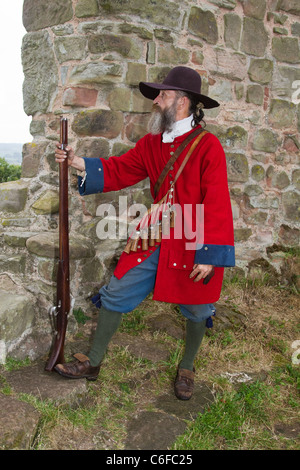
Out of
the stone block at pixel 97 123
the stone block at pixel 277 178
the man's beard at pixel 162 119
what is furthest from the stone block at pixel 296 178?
the man's beard at pixel 162 119

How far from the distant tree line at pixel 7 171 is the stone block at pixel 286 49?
5.48 metres

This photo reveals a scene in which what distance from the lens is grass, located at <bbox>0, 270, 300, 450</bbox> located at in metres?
2.05

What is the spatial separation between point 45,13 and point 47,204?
4.77ft

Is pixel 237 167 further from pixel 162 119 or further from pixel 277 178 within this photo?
pixel 162 119

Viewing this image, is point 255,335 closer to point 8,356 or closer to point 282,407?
point 282,407

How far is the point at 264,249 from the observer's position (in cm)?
405

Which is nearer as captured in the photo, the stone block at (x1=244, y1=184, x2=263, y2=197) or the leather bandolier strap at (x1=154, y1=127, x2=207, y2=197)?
the leather bandolier strap at (x1=154, y1=127, x2=207, y2=197)

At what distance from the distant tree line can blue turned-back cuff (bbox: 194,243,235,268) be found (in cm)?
634

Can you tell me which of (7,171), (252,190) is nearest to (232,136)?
(252,190)

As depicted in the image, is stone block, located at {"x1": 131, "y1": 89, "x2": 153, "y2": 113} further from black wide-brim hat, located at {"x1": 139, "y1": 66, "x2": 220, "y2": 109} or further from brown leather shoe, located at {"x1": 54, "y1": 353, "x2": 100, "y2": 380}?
brown leather shoe, located at {"x1": 54, "y1": 353, "x2": 100, "y2": 380}

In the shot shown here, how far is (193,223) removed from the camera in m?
2.40

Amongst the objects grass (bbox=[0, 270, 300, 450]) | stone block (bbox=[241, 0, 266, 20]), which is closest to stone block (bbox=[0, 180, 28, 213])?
grass (bbox=[0, 270, 300, 450])

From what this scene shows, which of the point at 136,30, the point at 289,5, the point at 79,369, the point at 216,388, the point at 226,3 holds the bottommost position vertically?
the point at 216,388

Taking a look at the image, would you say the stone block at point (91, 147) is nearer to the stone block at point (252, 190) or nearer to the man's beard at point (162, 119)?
the man's beard at point (162, 119)
